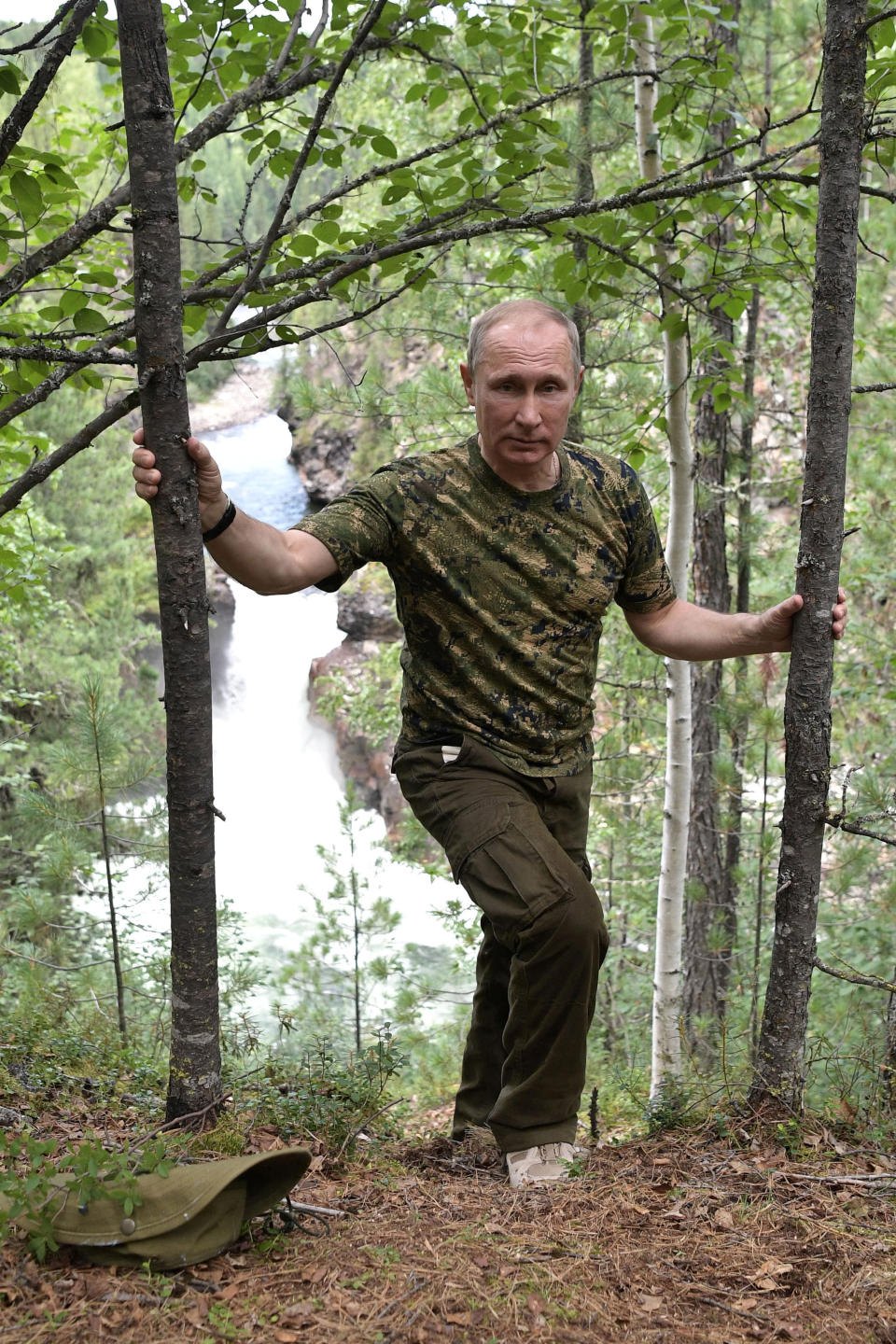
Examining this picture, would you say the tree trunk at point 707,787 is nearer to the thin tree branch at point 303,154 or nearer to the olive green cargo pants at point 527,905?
the olive green cargo pants at point 527,905

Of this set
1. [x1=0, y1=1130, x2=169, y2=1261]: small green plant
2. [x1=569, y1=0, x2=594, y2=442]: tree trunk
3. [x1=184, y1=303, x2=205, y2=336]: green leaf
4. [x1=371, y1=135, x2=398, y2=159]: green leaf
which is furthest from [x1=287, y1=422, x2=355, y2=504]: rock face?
[x1=0, y1=1130, x2=169, y2=1261]: small green plant

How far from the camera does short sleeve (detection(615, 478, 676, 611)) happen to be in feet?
10.9

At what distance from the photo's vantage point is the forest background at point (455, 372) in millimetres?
3193

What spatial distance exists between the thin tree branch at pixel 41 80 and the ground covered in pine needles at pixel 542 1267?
2484 millimetres

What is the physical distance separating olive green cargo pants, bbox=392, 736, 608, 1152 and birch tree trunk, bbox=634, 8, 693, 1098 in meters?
2.44

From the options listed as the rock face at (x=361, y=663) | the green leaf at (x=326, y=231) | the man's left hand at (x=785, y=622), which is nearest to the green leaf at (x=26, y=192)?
the green leaf at (x=326, y=231)

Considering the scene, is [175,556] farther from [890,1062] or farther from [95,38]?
[890,1062]

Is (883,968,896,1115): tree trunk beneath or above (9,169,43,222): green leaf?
beneath

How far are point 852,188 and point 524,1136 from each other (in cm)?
278

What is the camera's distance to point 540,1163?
2.99m

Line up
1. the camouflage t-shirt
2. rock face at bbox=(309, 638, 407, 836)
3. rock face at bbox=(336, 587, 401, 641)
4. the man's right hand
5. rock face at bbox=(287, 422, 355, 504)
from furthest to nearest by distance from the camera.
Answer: rock face at bbox=(287, 422, 355, 504)
rock face at bbox=(336, 587, 401, 641)
rock face at bbox=(309, 638, 407, 836)
the camouflage t-shirt
the man's right hand

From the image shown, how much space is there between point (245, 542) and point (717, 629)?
1.52 meters

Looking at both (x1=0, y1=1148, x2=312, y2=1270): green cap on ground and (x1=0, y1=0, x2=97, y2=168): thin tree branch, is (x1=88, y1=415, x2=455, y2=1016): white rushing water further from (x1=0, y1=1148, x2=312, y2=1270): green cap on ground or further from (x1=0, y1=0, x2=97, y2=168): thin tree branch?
(x1=0, y1=0, x2=97, y2=168): thin tree branch

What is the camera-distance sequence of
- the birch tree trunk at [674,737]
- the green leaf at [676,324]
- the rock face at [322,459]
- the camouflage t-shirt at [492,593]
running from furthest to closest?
the rock face at [322,459] < the birch tree trunk at [674,737] < the green leaf at [676,324] < the camouflage t-shirt at [492,593]
